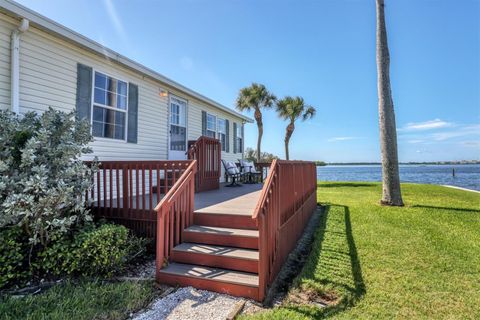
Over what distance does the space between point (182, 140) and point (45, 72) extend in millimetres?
4175

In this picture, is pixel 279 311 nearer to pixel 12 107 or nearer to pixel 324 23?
pixel 12 107

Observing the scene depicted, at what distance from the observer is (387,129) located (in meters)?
8.04

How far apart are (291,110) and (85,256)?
64.7 ft

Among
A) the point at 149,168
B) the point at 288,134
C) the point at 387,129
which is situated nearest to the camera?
the point at 149,168

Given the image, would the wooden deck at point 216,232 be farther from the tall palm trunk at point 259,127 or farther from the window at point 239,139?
the tall palm trunk at point 259,127

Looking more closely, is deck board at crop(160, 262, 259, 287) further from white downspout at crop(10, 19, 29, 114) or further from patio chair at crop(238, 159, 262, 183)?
patio chair at crop(238, 159, 262, 183)

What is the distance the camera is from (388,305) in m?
2.66

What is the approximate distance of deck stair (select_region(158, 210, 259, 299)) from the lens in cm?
291

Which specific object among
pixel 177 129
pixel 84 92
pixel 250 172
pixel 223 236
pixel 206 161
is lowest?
pixel 223 236

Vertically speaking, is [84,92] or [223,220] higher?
[84,92]

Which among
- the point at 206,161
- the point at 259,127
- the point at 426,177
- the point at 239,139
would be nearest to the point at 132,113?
the point at 206,161

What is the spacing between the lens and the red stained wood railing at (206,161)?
275 inches

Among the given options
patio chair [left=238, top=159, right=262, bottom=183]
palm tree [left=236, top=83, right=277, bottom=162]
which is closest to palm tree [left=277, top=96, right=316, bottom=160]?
palm tree [left=236, top=83, right=277, bottom=162]

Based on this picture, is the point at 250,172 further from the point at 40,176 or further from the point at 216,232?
the point at 40,176
